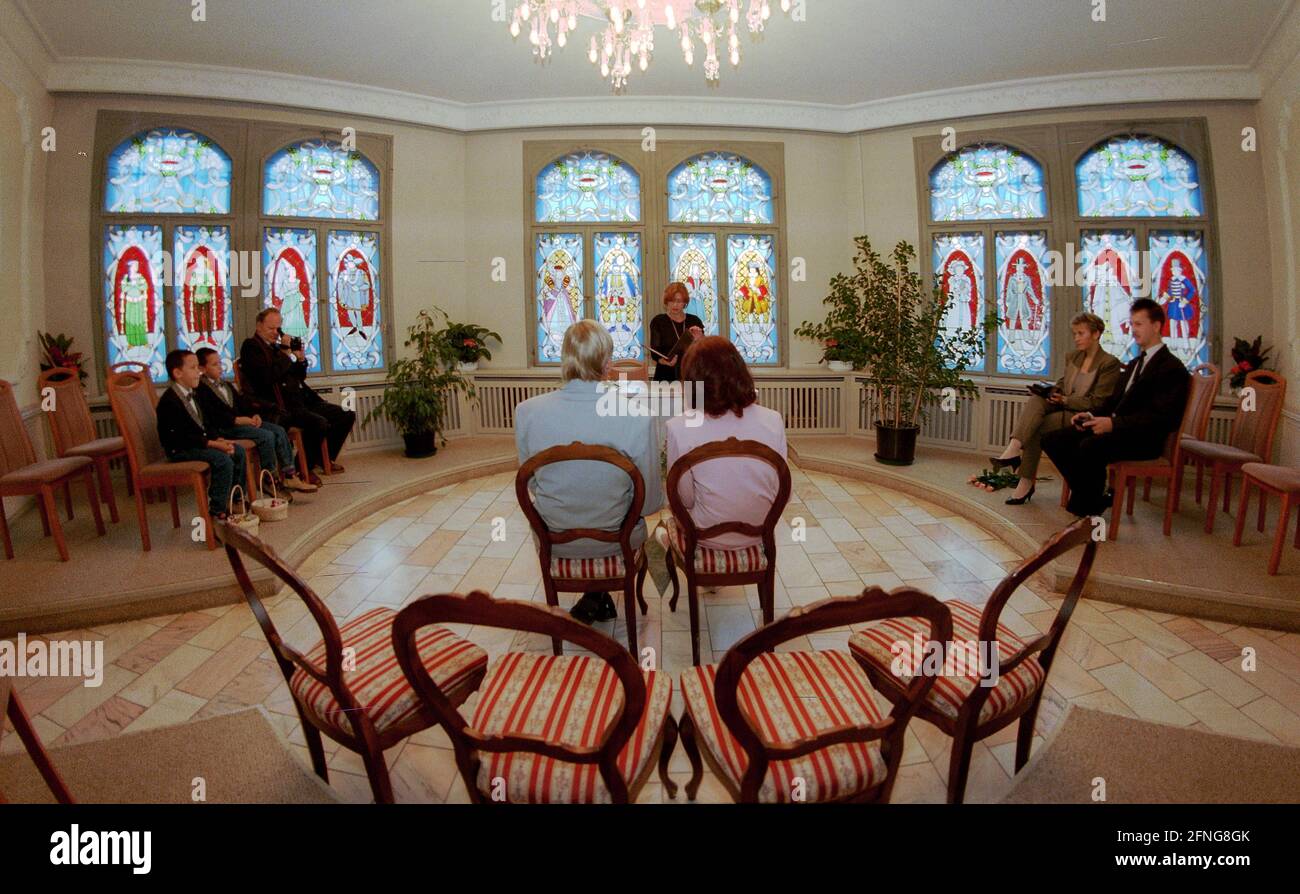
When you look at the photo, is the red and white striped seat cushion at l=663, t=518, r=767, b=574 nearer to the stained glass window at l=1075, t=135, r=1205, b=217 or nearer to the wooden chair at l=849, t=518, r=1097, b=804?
the wooden chair at l=849, t=518, r=1097, b=804

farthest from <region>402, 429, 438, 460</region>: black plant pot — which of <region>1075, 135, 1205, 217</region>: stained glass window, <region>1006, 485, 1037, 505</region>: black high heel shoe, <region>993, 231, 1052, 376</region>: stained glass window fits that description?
<region>1075, 135, 1205, 217</region>: stained glass window

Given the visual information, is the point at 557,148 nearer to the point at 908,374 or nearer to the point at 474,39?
the point at 474,39

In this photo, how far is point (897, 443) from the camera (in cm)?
565

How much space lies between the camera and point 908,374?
5.68 meters

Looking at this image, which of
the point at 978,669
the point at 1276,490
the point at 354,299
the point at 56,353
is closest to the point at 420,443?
the point at 354,299

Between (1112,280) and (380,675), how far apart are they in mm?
6321

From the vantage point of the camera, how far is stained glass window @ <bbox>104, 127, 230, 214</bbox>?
543 centimetres

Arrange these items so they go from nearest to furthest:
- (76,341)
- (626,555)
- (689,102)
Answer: (626,555) → (76,341) → (689,102)

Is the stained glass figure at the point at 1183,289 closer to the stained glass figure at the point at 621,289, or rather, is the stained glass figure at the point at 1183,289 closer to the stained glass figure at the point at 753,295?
the stained glass figure at the point at 753,295

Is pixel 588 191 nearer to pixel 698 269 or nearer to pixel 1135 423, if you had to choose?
pixel 698 269

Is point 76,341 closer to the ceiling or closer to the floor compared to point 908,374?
closer to the ceiling
